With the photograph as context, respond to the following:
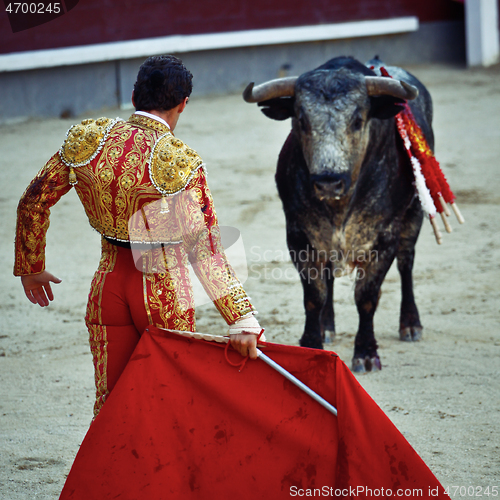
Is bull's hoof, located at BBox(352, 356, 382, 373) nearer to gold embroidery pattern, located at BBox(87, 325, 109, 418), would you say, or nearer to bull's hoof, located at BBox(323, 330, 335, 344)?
bull's hoof, located at BBox(323, 330, 335, 344)

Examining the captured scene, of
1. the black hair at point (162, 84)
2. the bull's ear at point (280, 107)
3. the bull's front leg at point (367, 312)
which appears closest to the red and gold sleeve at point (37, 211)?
the black hair at point (162, 84)

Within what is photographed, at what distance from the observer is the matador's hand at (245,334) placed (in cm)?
185

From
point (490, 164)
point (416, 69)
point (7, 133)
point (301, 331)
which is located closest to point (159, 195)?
point (301, 331)

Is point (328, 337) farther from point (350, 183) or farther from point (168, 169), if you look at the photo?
point (168, 169)

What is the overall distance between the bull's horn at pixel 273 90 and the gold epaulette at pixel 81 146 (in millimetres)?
1493

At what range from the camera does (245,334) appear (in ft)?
6.10

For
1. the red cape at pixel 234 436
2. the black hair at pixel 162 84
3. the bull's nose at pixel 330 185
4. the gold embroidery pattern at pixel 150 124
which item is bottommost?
the red cape at pixel 234 436

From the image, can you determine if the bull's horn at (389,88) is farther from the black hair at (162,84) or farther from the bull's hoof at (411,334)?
the black hair at (162,84)

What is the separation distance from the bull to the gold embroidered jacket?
1203 millimetres

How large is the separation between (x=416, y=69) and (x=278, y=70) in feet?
6.49

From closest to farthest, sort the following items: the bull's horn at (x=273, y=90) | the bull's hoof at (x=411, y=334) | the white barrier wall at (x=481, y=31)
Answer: the bull's horn at (x=273, y=90) → the bull's hoof at (x=411, y=334) → the white barrier wall at (x=481, y=31)

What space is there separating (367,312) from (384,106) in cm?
88

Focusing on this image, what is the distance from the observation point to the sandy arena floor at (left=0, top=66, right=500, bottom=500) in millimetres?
2566

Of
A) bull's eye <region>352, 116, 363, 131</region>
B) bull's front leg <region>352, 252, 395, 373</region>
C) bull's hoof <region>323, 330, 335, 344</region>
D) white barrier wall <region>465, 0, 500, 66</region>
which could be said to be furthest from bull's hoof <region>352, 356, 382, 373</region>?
white barrier wall <region>465, 0, 500, 66</region>
